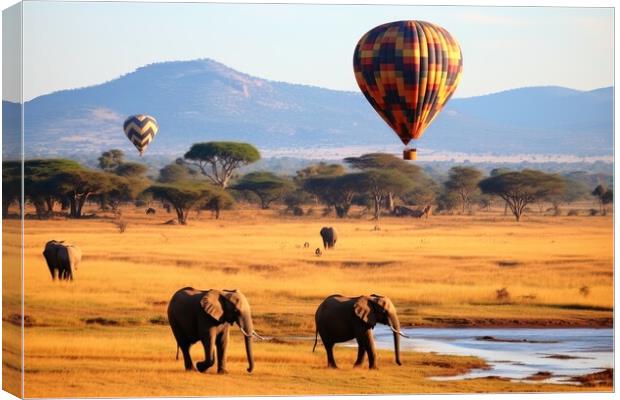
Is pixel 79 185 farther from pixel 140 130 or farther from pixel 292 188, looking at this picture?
pixel 292 188

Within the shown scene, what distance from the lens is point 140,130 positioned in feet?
238

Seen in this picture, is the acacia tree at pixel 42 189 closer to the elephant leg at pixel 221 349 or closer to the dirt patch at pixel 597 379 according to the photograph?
the dirt patch at pixel 597 379

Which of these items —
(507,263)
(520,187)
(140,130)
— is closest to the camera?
(507,263)

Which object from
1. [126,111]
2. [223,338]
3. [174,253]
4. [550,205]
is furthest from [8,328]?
[126,111]

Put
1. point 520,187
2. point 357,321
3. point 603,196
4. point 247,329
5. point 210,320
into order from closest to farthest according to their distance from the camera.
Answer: point 247,329 → point 210,320 → point 357,321 → point 520,187 → point 603,196

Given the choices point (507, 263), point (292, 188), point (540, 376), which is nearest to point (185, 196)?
point (292, 188)

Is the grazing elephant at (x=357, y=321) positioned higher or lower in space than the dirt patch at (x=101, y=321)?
higher

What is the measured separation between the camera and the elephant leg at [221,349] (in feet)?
80.7

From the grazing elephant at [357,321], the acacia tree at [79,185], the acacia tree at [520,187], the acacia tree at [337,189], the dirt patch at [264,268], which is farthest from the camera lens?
the acacia tree at [337,189]

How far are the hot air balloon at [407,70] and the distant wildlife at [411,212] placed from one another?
127 ft

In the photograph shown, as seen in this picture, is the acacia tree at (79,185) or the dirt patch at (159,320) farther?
the acacia tree at (79,185)

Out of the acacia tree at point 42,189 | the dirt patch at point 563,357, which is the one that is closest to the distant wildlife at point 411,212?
the acacia tree at point 42,189

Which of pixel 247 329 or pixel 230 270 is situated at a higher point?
pixel 230 270

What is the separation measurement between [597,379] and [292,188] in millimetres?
49759
